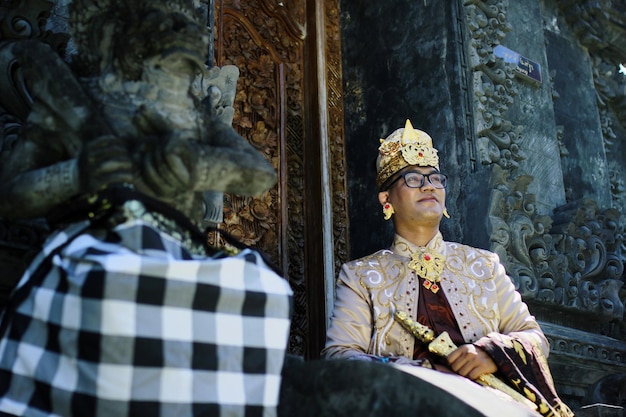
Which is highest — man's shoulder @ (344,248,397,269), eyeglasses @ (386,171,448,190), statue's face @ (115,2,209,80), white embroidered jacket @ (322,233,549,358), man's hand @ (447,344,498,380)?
statue's face @ (115,2,209,80)

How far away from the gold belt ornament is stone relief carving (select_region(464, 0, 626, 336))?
1456 millimetres

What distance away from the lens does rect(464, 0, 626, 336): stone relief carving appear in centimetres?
460

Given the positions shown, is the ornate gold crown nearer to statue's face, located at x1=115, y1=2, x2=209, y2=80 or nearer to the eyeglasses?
the eyeglasses

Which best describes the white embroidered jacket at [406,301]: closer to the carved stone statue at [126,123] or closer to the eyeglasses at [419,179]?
the eyeglasses at [419,179]

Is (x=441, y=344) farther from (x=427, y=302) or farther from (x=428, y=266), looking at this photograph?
(x=428, y=266)

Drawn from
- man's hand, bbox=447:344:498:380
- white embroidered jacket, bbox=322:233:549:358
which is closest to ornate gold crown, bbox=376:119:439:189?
white embroidered jacket, bbox=322:233:549:358

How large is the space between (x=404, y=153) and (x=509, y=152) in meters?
1.66

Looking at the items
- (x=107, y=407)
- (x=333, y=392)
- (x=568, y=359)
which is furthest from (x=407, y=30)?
(x=107, y=407)

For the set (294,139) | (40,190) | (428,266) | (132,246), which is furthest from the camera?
(294,139)

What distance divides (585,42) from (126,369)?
566cm

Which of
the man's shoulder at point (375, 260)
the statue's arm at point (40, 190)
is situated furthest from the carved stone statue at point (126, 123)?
the man's shoulder at point (375, 260)

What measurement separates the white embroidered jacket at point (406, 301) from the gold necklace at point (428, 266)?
0.03 m

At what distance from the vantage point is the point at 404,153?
142 inches

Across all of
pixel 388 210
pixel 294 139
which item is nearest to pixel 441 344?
pixel 388 210
